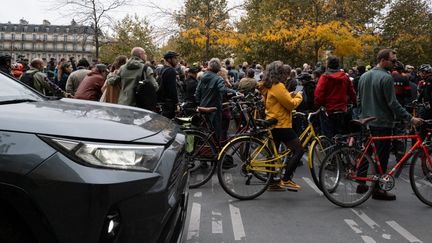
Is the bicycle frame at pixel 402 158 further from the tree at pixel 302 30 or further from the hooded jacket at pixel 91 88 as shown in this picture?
the tree at pixel 302 30

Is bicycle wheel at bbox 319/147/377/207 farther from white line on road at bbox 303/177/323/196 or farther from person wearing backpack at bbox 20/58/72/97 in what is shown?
person wearing backpack at bbox 20/58/72/97

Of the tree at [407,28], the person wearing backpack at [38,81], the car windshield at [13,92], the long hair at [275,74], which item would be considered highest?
the tree at [407,28]

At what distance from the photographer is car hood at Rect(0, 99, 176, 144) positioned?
2.39m

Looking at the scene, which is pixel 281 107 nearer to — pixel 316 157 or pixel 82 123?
pixel 316 157

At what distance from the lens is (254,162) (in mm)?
5789

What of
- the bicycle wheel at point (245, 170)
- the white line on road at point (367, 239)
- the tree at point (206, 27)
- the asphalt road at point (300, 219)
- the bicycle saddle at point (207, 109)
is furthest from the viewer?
the tree at point (206, 27)

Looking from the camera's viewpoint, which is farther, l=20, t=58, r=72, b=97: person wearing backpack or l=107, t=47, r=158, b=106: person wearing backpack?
l=20, t=58, r=72, b=97: person wearing backpack

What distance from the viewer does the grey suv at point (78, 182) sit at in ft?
7.36

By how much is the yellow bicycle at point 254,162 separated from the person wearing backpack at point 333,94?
1.68m

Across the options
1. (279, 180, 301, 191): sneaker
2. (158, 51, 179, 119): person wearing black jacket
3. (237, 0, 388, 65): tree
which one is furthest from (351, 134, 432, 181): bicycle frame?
(237, 0, 388, 65): tree

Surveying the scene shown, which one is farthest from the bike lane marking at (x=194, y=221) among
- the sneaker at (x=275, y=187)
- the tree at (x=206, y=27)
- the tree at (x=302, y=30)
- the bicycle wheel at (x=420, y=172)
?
the tree at (x=302, y=30)

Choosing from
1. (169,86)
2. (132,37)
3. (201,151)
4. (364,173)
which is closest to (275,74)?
(201,151)

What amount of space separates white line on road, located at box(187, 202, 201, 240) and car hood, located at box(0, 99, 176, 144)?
5.26ft

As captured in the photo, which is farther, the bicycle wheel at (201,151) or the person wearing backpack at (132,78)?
the person wearing backpack at (132,78)
